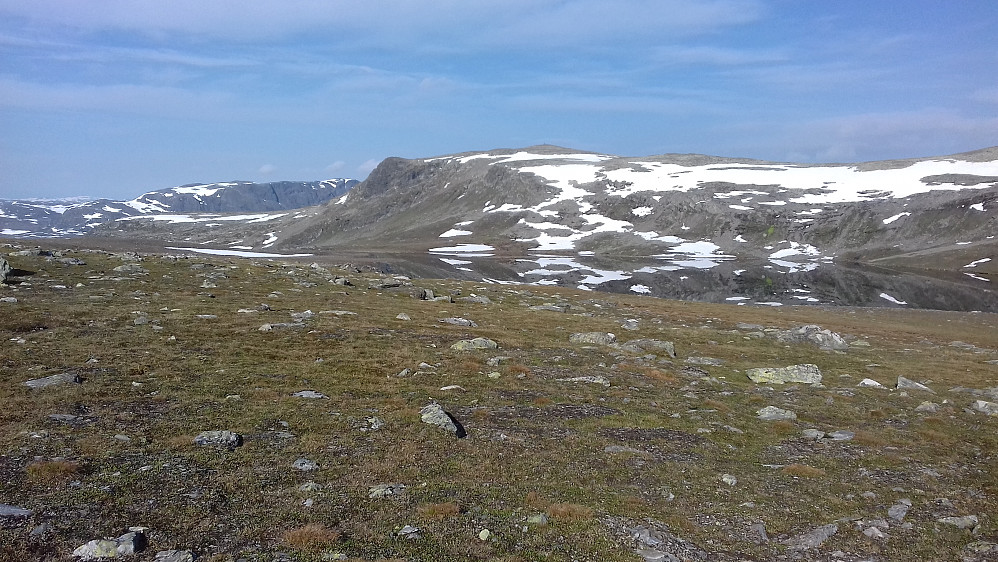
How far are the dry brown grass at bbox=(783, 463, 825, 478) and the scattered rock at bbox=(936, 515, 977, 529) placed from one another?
121 inches

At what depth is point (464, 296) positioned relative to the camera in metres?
60.1

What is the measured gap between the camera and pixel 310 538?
11.0m

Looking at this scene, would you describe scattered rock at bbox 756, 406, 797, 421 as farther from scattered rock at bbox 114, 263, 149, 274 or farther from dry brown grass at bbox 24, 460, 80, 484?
scattered rock at bbox 114, 263, 149, 274

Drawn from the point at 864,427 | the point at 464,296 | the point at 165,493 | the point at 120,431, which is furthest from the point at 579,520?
the point at 464,296

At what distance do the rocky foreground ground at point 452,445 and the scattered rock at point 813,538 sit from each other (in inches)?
2.4

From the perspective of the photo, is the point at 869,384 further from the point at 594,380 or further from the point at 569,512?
the point at 569,512

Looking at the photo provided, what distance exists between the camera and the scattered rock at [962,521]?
13.7 metres

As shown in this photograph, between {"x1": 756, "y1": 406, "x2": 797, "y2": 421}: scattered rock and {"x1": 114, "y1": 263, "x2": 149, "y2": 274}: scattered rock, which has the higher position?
{"x1": 114, "y1": 263, "x2": 149, "y2": 274}: scattered rock

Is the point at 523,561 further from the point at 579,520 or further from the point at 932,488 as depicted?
the point at 932,488

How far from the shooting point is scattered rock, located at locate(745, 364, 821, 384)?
2927cm

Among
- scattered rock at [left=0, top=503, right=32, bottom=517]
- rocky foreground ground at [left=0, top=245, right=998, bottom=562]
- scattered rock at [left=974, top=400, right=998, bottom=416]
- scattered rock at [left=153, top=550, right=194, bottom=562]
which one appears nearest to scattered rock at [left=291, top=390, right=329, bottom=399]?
rocky foreground ground at [left=0, top=245, right=998, bottom=562]

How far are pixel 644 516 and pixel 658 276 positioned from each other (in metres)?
119

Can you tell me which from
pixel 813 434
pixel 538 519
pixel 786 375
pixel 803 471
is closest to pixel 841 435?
pixel 813 434

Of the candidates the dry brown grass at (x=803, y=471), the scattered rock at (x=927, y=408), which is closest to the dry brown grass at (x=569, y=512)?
the dry brown grass at (x=803, y=471)
